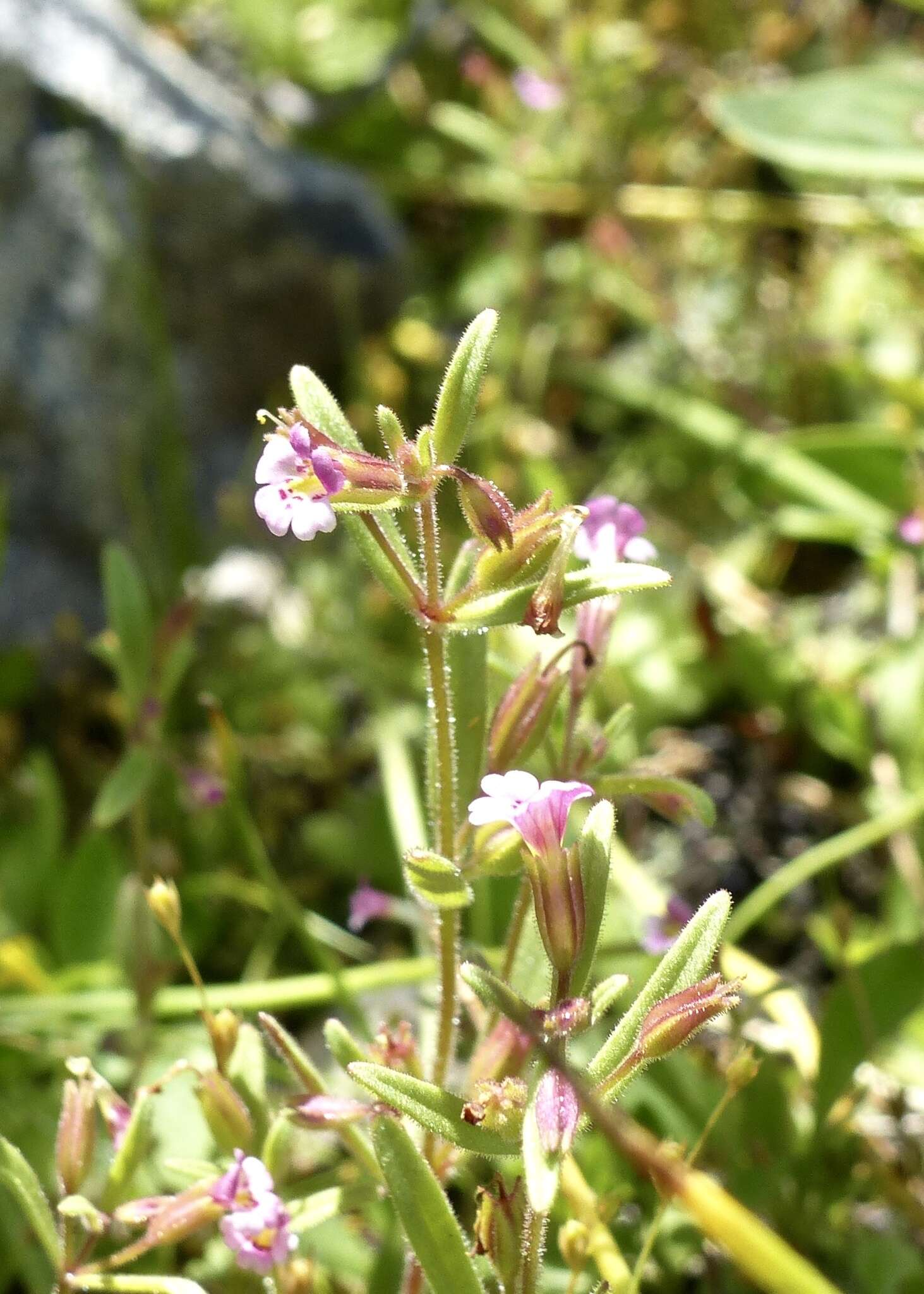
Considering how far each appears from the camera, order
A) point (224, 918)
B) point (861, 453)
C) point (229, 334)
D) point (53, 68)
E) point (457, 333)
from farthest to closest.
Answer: point (457, 333), point (229, 334), point (53, 68), point (861, 453), point (224, 918)

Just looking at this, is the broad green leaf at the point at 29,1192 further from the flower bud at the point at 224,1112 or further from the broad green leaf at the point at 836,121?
the broad green leaf at the point at 836,121

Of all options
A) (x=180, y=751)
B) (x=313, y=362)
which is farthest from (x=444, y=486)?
(x=180, y=751)

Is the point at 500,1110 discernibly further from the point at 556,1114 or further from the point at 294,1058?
the point at 294,1058

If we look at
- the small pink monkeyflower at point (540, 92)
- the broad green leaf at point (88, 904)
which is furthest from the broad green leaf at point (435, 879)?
the small pink monkeyflower at point (540, 92)

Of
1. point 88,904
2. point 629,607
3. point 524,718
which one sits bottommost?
point 88,904

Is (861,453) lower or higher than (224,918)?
higher

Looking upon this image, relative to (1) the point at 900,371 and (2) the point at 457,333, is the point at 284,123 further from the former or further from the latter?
(1) the point at 900,371

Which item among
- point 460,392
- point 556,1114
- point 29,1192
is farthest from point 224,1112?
point 460,392
